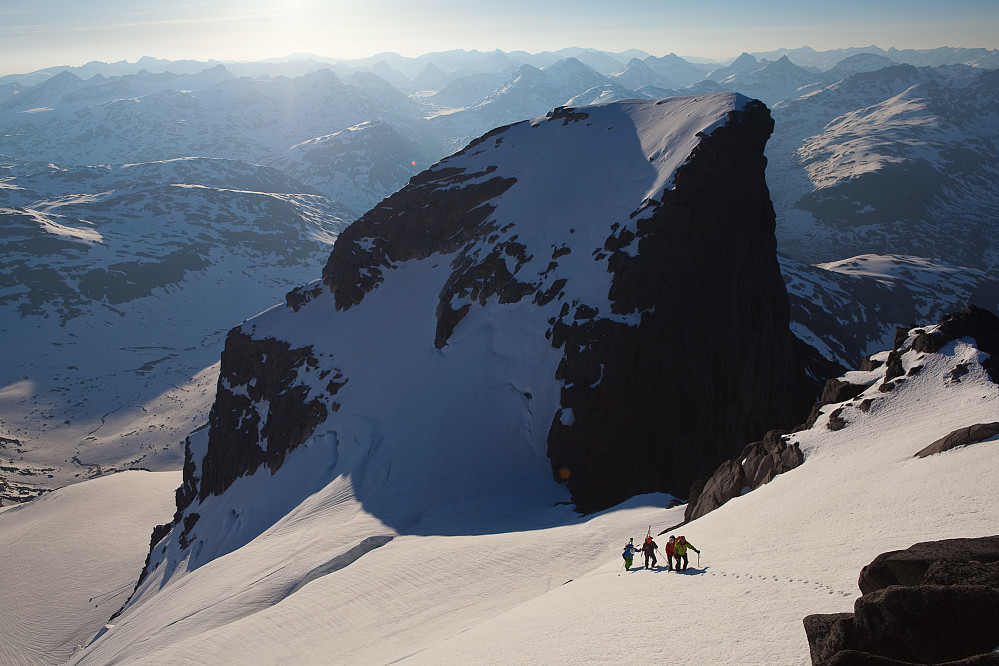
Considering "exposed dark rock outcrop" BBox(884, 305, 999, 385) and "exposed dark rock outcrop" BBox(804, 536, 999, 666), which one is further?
"exposed dark rock outcrop" BBox(884, 305, 999, 385)

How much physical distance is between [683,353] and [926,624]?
115 ft

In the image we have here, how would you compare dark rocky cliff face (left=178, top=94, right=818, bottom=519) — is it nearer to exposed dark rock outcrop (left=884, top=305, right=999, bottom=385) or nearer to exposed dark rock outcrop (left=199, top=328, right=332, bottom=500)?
exposed dark rock outcrop (left=199, top=328, right=332, bottom=500)

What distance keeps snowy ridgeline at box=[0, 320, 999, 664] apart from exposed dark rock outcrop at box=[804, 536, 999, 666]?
915mm

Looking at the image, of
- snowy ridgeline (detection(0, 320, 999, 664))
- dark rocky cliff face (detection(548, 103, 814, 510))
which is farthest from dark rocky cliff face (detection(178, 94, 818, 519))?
snowy ridgeline (detection(0, 320, 999, 664))

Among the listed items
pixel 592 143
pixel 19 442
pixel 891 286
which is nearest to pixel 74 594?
pixel 592 143

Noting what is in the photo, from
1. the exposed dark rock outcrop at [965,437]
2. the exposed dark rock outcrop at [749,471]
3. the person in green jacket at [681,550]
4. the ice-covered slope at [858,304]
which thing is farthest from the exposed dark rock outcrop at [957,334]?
the ice-covered slope at [858,304]

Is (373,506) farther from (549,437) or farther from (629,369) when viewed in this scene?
(629,369)

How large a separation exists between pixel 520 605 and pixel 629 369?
2357cm

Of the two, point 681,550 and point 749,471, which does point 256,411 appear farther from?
point 681,550

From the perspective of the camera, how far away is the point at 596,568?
22.1 metres

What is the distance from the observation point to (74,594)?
68188 millimetres

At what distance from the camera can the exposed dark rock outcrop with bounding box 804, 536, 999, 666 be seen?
26.8ft

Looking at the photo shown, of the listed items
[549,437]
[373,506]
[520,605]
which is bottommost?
[373,506]

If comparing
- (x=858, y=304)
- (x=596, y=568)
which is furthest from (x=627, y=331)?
(x=858, y=304)
